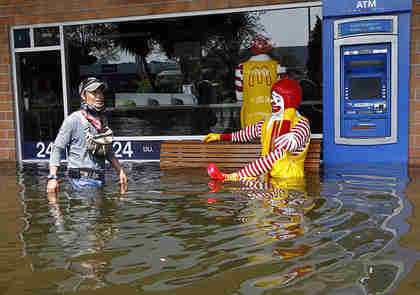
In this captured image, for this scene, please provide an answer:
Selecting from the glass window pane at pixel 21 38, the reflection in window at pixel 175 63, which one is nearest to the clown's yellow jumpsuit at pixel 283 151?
the reflection in window at pixel 175 63

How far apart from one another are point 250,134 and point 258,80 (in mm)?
1734

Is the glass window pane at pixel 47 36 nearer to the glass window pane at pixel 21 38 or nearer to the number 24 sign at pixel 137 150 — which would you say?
the glass window pane at pixel 21 38

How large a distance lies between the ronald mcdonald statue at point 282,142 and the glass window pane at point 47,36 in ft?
16.4

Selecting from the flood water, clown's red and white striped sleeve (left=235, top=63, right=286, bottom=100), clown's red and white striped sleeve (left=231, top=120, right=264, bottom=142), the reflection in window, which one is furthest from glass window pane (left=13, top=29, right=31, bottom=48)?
clown's red and white striped sleeve (left=231, top=120, right=264, bottom=142)

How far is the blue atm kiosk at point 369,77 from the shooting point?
7.92m

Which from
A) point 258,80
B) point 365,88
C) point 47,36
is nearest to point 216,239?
point 365,88

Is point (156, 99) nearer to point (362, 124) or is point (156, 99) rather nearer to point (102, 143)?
point (362, 124)

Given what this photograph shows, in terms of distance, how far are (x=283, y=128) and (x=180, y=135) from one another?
11.7ft

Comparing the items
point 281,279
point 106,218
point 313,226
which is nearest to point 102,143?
point 106,218

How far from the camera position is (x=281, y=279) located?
319 cm

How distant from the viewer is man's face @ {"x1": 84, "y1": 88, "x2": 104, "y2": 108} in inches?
195

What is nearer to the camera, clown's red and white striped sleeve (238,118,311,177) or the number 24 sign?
clown's red and white striped sleeve (238,118,311,177)

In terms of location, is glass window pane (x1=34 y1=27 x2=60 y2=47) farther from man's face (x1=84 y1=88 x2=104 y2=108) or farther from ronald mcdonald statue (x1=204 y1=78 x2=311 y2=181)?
man's face (x1=84 y1=88 x2=104 y2=108)

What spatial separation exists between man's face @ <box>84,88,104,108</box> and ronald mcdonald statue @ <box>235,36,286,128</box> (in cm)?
417
